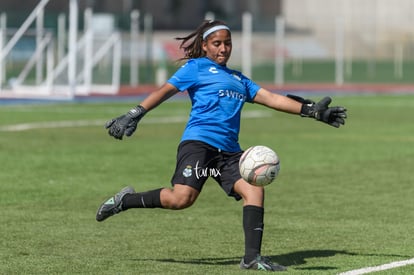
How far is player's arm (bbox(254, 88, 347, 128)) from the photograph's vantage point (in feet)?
30.4

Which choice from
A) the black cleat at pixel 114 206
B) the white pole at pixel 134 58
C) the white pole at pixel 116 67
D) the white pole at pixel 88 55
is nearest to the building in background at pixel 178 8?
the white pole at pixel 134 58

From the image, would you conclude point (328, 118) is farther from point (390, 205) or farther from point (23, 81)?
point (23, 81)

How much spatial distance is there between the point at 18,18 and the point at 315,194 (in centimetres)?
3109

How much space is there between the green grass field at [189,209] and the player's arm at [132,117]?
39.6 inches

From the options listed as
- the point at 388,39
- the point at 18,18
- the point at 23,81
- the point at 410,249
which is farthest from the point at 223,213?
the point at 388,39

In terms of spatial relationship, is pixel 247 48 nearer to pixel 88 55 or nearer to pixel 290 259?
pixel 88 55

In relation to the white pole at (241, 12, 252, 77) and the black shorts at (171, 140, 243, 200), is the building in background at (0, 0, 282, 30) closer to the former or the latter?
the white pole at (241, 12, 252, 77)

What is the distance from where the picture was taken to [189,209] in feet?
41.7

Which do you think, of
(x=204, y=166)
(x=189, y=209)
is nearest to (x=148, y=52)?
(x=189, y=209)

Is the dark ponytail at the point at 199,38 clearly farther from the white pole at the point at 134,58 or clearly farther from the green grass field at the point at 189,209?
the white pole at the point at 134,58

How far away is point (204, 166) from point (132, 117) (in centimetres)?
66

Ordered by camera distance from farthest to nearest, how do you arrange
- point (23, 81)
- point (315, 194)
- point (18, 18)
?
1. point (18, 18)
2. point (23, 81)
3. point (315, 194)

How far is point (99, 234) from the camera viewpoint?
424 inches

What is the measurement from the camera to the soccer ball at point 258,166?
29.3 feet
